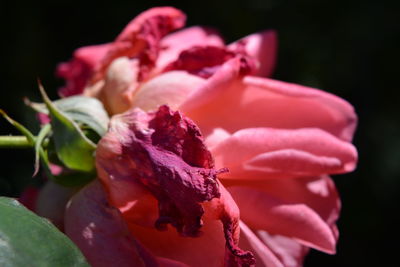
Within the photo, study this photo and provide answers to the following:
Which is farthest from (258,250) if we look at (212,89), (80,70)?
(80,70)

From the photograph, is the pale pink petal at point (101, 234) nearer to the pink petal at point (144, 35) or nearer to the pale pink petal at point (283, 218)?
the pale pink petal at point (283, 218)

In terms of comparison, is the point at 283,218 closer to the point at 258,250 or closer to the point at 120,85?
the point at 258,250

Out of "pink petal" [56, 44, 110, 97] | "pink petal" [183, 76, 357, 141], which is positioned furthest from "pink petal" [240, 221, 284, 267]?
"pink petal" [56, 44, 110, 97]

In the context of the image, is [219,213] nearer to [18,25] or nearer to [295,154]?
[295,154]

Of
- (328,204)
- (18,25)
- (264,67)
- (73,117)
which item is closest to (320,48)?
(18,25)

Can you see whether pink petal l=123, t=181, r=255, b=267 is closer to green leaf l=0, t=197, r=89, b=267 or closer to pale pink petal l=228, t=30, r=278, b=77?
green leaf l=0, t=197, r=89, b=267

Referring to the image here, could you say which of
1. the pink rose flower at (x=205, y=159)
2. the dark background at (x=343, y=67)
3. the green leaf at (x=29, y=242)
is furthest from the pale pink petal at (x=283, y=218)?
the dark background at (x=343, y=67)
